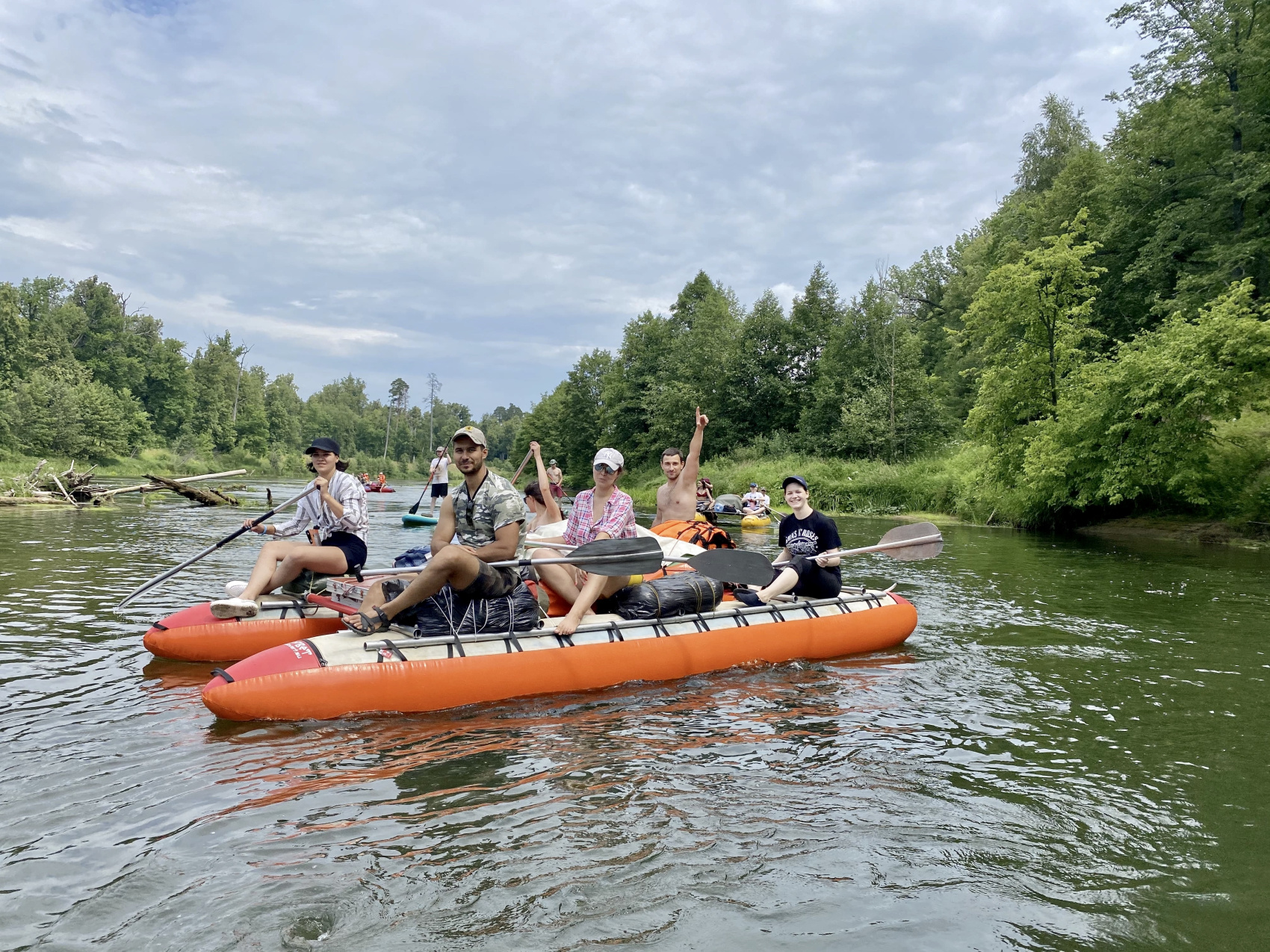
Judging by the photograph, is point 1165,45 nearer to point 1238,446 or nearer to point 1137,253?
point 1137,253

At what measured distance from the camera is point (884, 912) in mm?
3287

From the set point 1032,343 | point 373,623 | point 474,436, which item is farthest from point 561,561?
point 1032,343

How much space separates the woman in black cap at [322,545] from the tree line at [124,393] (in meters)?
50.1

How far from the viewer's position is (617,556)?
6.13 m

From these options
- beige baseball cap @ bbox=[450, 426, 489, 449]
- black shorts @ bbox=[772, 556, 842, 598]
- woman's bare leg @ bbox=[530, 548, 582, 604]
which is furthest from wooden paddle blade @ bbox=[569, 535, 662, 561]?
black shorts @ bbox=[772, 556, 842, 598]

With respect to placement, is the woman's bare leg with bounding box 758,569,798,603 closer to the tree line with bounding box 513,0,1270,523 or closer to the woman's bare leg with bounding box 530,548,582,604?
the woman's bare leg with bounding box 530,548,582,604

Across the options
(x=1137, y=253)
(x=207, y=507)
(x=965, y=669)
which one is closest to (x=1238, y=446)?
(x=1137, y=253)

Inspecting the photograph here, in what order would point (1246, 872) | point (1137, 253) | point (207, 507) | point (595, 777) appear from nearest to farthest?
point (1246, 872) → point (595, 777) → point (207, 507) → point (1137, 253)

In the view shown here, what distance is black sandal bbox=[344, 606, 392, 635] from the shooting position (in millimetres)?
5863

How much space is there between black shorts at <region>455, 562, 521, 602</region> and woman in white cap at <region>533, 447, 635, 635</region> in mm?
522

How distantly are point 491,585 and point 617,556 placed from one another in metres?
0.96

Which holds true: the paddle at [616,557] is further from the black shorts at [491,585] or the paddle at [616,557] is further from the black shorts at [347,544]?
the black shorts at [347,544]

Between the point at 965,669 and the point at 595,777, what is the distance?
13.8ft

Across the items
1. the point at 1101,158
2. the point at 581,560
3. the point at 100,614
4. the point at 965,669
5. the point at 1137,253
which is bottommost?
the point at 965,669
